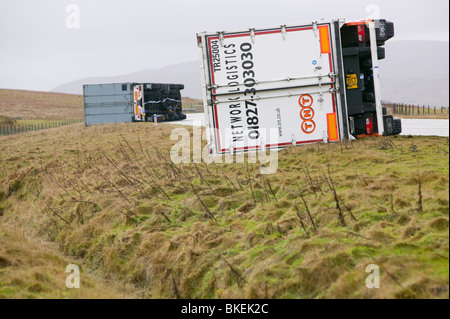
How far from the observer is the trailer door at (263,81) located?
1223cm

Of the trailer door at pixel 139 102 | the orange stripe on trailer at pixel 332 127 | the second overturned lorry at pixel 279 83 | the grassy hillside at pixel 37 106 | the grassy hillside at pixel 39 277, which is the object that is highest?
the grassy hillside at pixel 37 106

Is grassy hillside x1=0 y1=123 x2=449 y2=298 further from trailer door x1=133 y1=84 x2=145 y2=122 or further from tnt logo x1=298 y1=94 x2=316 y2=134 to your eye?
trailer door x1=133 y1=84 x2=145 y2=122

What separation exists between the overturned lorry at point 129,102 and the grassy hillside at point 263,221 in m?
16.2

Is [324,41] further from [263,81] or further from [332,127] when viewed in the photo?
[332,127]

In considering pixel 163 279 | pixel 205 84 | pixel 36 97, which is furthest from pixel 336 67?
pixel 36 97

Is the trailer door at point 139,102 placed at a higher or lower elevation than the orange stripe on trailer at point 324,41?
higher

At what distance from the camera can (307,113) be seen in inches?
492

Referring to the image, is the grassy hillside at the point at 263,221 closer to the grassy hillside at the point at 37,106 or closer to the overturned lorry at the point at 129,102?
the overturned lorry at the point at 129,102

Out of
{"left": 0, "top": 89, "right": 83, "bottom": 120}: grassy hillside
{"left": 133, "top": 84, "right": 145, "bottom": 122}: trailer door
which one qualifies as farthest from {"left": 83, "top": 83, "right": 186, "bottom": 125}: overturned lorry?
{"left": 0, "top": 89, "right": 83, "bottom": 120}: grassy hillside

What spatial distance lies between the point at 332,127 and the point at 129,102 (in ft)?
65.7

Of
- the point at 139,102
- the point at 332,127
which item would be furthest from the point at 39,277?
the point at 139,102

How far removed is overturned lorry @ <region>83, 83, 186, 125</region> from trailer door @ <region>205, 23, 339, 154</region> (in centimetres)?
1843

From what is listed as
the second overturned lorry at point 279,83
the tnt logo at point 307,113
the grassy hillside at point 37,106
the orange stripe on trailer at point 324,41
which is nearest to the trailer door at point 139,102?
the second overturned lorry at point 279,83

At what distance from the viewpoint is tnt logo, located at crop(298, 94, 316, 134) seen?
12391 millimetres
